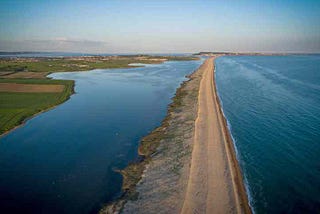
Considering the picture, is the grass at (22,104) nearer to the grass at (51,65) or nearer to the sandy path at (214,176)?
the sandy path at (214,176)

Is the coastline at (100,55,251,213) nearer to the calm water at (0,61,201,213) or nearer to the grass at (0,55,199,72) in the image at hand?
the calm water at (0,61,201,213)

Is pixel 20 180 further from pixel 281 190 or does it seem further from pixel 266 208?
pixel 281 190

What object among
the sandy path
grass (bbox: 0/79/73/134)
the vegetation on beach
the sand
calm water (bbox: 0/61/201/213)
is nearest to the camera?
the sandy path

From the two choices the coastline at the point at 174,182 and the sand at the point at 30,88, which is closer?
the coastline at the point at 174,182

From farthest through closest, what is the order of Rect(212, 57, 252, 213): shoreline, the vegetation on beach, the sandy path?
the vegetation on beach → Rect(212, 57, 252, 213): shoreline → the sandy path

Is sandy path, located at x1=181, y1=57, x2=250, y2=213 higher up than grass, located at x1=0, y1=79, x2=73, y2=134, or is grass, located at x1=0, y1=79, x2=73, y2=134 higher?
sandy path, located at x1=181, y1=57, x2=250, y2=213

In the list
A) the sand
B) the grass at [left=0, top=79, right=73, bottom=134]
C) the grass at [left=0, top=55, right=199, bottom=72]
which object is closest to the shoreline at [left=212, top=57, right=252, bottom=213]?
the grass at [left=0, top=79, right=73, bottom=134]

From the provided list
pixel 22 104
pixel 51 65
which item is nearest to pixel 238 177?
pixel 22 104

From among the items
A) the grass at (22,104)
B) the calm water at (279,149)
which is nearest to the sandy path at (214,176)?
the calm water at (279,149)
